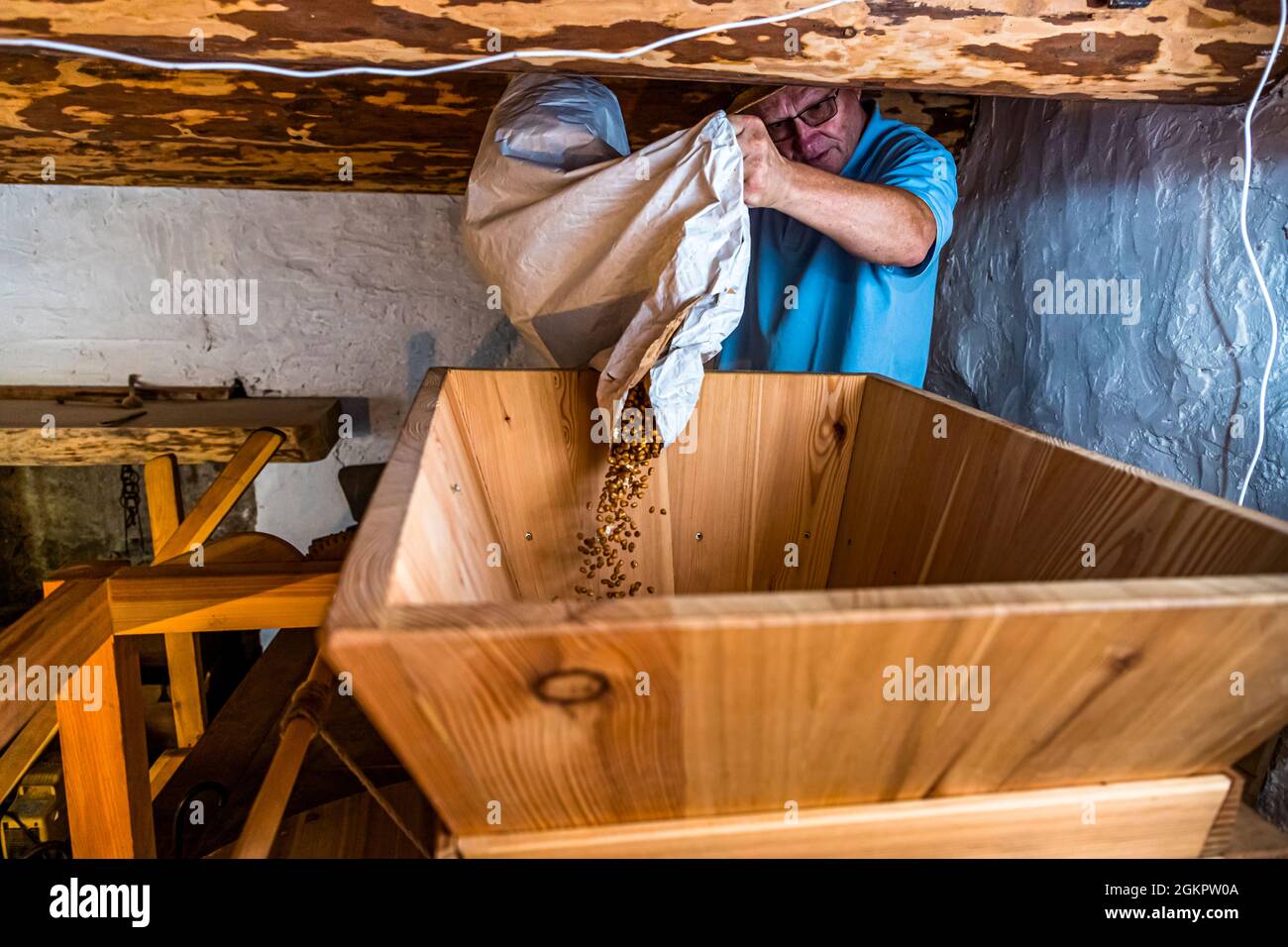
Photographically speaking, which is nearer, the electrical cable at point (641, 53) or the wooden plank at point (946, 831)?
the wooden plank at point (946, 831)

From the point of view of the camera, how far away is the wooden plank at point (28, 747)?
38.0 inches

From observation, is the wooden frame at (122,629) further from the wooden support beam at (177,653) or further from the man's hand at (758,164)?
the wooden support beam at (177,653)

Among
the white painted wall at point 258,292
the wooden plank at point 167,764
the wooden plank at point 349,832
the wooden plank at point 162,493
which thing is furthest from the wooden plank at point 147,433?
the wooden plank at point 349,832

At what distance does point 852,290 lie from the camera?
160cm

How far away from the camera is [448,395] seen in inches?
41.3

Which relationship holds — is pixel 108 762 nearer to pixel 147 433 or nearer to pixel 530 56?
pixel 530 56

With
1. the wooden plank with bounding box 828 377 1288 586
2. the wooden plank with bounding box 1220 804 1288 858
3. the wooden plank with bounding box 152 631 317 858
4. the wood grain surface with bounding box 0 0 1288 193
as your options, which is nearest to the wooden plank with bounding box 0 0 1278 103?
the wood grain surface with bounding box 0 0 1288 193

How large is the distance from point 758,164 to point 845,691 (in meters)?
0.80

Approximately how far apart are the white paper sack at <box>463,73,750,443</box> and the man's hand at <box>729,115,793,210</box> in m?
0.09

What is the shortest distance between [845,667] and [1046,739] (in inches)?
7.2

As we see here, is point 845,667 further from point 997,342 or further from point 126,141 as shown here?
point 126,141

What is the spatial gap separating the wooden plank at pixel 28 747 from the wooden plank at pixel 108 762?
0.04 metres

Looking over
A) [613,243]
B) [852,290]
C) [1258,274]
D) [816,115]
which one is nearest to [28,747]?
[613,243]

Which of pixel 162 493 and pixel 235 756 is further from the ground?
pixel 162 493
